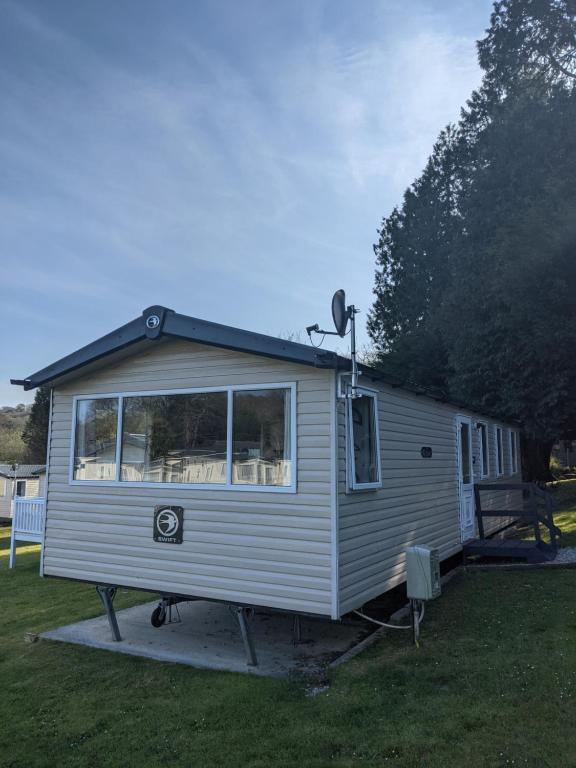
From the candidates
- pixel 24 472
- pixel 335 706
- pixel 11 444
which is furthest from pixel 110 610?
pixel 11 444

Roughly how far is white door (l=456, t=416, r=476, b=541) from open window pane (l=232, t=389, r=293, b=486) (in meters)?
5.07

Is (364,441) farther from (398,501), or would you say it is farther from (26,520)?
(26,520)

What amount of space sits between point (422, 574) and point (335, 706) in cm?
179

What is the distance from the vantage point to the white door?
9.52 metres

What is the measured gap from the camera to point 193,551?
5.78m

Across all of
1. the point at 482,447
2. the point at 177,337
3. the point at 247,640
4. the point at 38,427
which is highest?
the point at 38,427

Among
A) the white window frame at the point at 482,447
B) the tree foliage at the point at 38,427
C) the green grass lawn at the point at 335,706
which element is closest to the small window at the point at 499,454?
the white window frame at the point at 482,447

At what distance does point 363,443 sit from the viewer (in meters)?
5.76

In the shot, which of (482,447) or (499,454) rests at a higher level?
(482,447)

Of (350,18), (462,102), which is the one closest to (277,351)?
(350,18)

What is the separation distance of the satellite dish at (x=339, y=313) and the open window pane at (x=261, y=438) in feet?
2.58

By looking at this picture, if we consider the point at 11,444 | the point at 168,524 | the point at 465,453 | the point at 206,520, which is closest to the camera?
the point at 206,520

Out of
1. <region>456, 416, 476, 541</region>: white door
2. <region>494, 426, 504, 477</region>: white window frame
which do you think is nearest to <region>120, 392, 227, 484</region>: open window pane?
<region>456, 416, 476, 541</region>: white door

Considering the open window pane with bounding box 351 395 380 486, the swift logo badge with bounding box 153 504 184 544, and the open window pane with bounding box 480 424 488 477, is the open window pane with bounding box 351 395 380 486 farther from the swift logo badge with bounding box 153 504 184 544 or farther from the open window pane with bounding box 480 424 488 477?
the open window pane with bounding box 480 424 488 477
